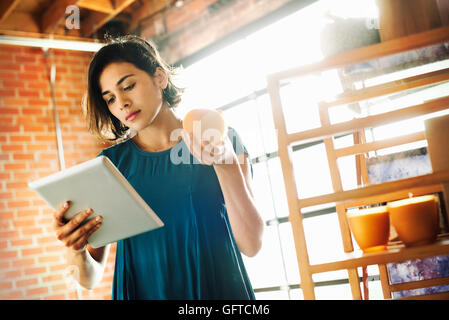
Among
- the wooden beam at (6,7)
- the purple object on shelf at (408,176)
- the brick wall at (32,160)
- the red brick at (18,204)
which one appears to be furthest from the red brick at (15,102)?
the purple object on shelf at (408,176)

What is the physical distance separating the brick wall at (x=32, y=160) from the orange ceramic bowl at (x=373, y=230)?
2.99 metres

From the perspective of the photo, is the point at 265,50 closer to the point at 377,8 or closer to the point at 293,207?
the point at 377,8

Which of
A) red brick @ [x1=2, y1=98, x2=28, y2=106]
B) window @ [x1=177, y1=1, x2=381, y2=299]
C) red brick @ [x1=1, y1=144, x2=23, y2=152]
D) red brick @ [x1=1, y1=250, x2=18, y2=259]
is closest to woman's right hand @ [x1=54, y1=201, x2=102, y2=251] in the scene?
window @ [x1=177, y1=1, x2=381, y2=299]

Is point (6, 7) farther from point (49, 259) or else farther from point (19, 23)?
point (49, 259)

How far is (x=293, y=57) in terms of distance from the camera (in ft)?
9.14

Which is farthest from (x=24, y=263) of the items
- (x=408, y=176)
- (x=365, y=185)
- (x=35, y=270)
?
(x=365, y=185)

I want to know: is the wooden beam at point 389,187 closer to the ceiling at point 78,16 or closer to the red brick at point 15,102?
the ceiling at point 78,16

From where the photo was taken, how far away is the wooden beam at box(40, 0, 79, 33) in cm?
319

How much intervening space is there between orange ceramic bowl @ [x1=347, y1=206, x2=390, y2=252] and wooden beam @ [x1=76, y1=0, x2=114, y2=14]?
9.88 ft

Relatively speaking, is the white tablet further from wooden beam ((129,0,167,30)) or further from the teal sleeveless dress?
wooden beam ((129,0,167,30))

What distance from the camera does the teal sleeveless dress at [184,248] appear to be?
0.92 metres

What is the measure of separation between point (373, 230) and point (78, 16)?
3.43 metres

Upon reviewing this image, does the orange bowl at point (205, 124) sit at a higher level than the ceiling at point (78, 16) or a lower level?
lower
